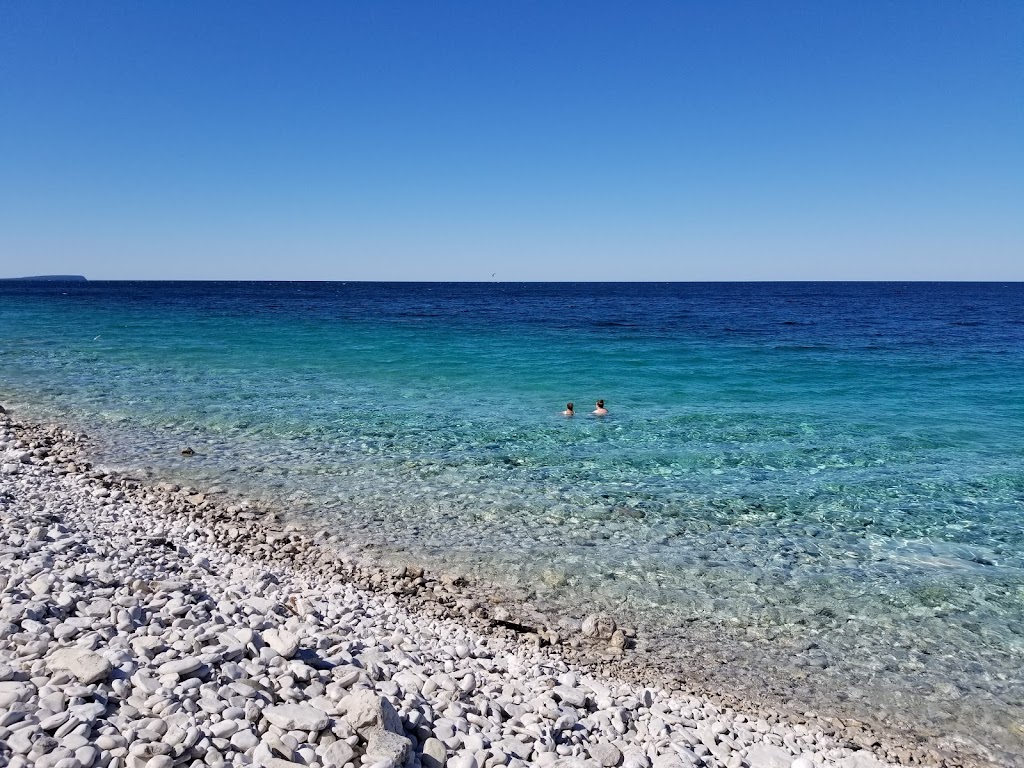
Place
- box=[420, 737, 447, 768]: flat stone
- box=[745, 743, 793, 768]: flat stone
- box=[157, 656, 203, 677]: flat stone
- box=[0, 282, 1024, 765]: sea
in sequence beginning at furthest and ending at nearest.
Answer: box=[0, 282, 1024, 765]: sea, box=[745, 743, 793, 768]: flat stone, box=[157, 656, 203, 677]: flat stone, box=[420, 737, 447, 768]: flat stone

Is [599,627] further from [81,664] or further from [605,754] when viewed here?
[81,664]

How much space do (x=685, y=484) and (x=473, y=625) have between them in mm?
6931

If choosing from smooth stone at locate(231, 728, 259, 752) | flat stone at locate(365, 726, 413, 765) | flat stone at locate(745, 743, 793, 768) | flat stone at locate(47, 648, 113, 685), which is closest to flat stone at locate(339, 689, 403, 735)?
flat stone at locate(365, 726, 413, 765)

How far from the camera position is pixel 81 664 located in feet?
17.0

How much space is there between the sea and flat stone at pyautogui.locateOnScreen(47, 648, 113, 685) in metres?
4.94

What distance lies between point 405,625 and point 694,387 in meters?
19.7

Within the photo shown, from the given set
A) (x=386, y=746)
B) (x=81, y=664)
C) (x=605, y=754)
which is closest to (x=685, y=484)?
(x=605, y=754)

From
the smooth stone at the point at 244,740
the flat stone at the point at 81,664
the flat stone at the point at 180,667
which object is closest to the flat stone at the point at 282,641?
the flat stone at the point at 180,667

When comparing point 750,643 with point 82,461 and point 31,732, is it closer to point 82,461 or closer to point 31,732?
point 31,732

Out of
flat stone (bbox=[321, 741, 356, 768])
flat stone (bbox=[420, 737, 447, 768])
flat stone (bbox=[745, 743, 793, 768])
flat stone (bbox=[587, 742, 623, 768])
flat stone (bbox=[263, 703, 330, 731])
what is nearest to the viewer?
flat stone (bbox=[321, 741, 356, 768])

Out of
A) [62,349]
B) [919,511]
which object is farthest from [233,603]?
[62,349]

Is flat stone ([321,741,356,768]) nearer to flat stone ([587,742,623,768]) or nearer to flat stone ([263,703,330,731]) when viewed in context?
flat stone ([263,703,330,731])

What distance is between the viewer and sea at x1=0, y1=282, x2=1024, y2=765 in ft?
25.7

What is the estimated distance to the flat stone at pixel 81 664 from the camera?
5066 millimetres
